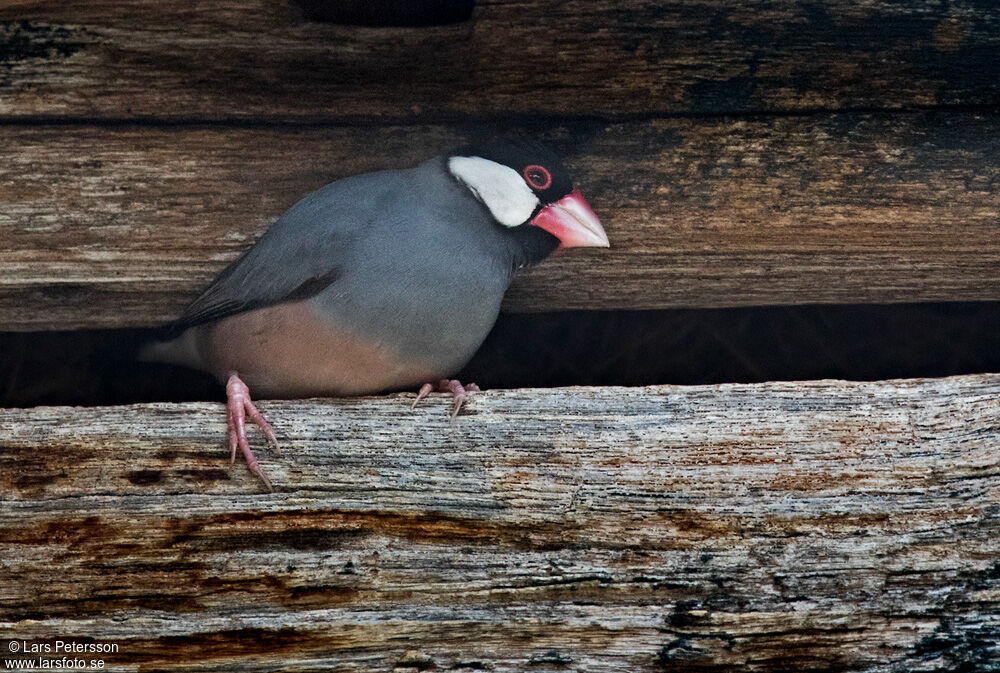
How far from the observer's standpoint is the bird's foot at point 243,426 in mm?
1554

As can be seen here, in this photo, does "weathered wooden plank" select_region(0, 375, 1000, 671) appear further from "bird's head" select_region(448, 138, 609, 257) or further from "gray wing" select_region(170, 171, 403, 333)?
"bird's head" select_region(448, 138, 609, 257)

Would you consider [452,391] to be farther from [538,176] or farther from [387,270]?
[538,176]

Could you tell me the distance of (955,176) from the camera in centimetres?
195

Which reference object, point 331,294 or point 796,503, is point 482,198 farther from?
point 796,503

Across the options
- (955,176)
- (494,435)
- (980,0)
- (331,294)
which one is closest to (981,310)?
(955,176)

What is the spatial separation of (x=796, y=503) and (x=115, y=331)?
1.71 meters

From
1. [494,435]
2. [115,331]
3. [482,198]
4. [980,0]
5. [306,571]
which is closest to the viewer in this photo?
[306,571]

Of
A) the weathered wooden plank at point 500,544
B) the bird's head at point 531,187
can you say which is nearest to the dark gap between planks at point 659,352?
the bird's head at point 531,187

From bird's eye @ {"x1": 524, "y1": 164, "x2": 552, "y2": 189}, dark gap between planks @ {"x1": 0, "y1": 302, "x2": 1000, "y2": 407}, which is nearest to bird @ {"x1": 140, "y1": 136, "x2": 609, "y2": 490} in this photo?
bird's eye @ {"x1": 524, "y1": 164, "x2": 552, "y2": 189}

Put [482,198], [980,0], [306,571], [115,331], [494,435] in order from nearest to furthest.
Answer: [306,571], [494,435], [980,0], [482,198], [115,331]

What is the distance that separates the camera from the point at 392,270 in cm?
180

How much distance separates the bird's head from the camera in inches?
73.5

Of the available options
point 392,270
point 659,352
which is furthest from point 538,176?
point 659,352

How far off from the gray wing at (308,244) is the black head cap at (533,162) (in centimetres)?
21
